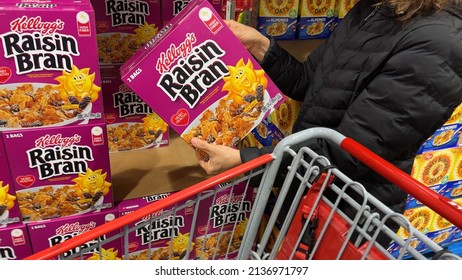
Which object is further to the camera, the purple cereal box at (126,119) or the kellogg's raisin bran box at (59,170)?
the purple cereal box at (126,119)

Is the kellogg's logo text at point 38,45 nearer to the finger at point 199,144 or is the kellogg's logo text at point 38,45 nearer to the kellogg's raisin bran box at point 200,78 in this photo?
the kellogg's raisin bran box at point 200,78

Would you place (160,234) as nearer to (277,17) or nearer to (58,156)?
(58,156)

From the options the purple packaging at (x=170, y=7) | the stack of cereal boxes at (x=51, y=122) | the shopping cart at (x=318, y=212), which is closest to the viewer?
the shopping cart at (x=318, y=212)

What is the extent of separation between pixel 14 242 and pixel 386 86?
1159 millimetres

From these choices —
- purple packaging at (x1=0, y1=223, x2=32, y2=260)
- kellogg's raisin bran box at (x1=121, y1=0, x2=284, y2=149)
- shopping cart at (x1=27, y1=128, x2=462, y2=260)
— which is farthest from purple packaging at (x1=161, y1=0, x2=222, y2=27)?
purple packaging at (x1=0, y1=223, x2=32, y2=260)

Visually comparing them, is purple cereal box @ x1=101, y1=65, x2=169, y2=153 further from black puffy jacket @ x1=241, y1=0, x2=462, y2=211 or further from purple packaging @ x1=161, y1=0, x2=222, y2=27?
black puffy jacket @ x1=241, y1=0, x2=462, y2=211

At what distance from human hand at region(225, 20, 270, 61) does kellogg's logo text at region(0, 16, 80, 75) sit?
0.49m

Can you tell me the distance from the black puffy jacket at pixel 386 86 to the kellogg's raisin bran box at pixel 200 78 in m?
0.12

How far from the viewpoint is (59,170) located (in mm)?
1188

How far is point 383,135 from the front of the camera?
93cm

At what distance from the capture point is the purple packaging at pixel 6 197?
43.9 inches

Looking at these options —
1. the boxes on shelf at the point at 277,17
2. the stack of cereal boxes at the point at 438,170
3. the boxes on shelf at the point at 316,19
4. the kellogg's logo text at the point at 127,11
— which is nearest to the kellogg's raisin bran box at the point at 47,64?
the kellogg's logo text at the point at 127,11

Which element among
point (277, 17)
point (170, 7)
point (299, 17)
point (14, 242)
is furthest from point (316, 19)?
point (14, 242)

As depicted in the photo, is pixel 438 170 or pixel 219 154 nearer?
pixel 219 154
